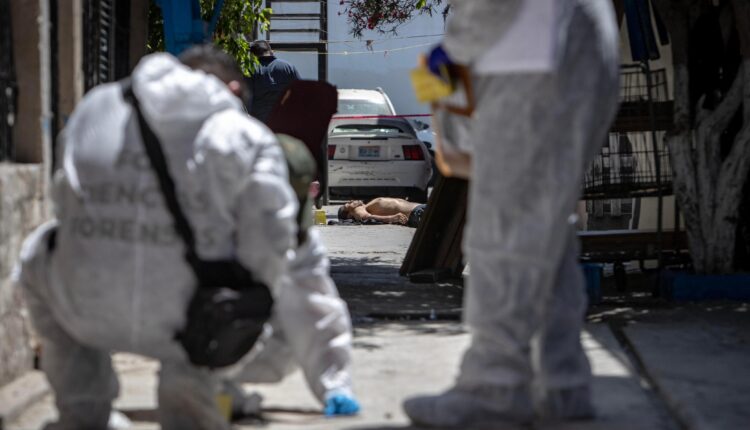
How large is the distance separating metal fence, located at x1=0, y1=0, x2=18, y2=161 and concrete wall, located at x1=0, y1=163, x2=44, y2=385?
0.17 metres

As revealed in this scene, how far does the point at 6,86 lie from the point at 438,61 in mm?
2023

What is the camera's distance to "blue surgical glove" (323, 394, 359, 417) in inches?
183

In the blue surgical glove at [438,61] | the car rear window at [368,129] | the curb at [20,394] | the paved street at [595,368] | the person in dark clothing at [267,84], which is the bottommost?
the paved street at [595,368]

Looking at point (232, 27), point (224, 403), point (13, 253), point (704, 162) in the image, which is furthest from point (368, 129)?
point (224, 403)

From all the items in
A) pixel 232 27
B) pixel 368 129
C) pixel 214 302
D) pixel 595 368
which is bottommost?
pixel 595 368

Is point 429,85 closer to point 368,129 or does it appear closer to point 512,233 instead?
point 512,233

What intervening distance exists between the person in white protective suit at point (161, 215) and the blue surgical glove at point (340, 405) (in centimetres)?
74

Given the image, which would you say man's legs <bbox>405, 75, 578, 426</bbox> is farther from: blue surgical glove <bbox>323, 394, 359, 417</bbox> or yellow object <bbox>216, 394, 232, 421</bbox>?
yellow object <bbox>216, 394, 232, 421</bbox>

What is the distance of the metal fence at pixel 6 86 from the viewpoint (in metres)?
5.48

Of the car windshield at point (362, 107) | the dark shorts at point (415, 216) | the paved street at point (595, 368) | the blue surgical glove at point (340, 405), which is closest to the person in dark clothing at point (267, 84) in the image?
the paved street at point (595, 368)

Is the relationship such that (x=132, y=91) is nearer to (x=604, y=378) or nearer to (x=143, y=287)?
(x=143, y=287)

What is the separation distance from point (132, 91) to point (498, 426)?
59.3 inches

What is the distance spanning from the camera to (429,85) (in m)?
4.40

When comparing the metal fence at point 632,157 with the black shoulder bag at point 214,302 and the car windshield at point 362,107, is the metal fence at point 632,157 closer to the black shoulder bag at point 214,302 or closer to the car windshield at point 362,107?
the black shoulder bag at point 214,302
